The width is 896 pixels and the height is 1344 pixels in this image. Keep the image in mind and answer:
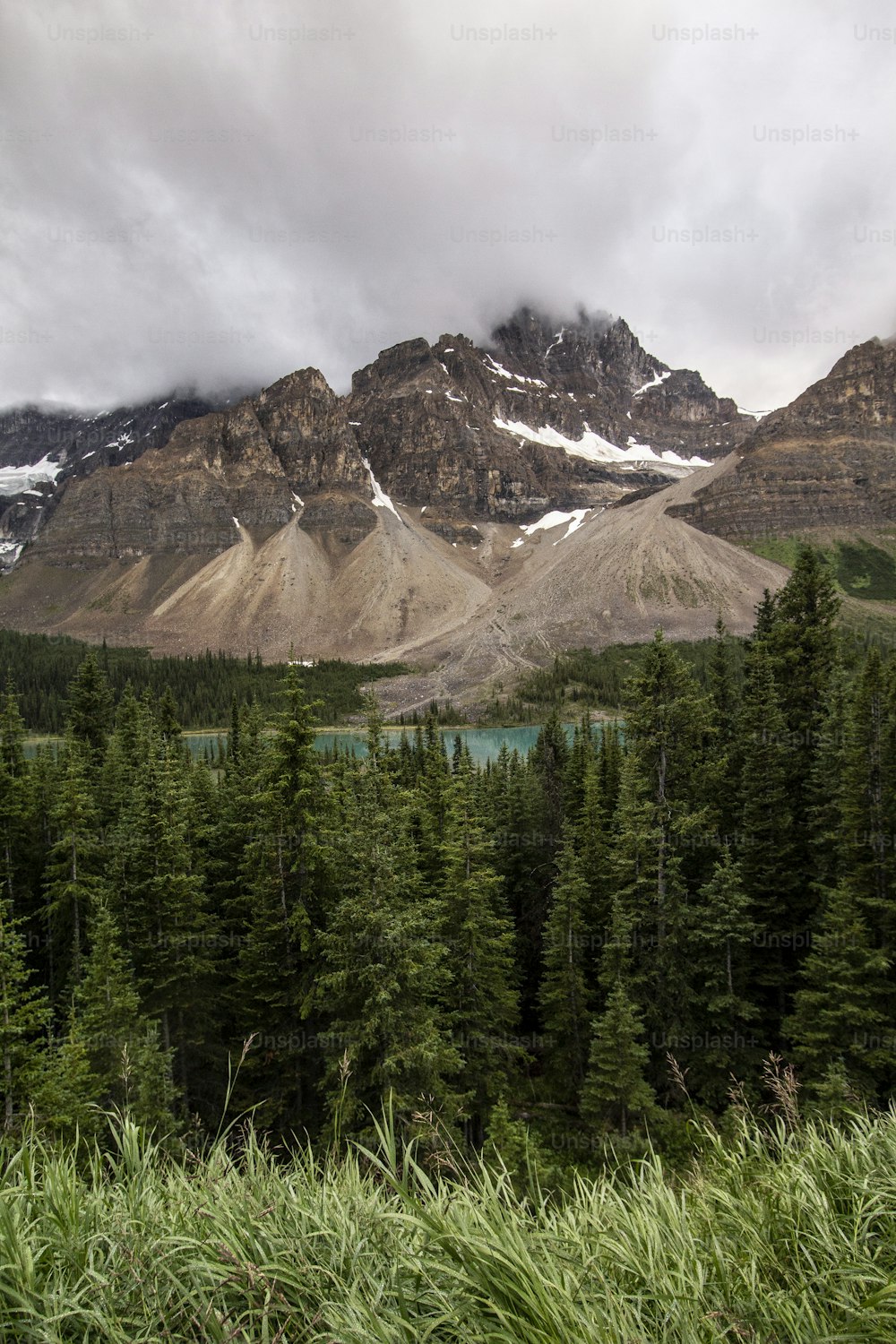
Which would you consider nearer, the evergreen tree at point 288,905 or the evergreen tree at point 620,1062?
the evergreen tree at point 288,905

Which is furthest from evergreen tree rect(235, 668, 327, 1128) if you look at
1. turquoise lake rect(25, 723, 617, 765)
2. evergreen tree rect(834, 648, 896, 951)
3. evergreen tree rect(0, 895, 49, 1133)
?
turquoise lake rect(25, 723, 617, 765)

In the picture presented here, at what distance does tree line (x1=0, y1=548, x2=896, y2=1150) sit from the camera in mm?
13453

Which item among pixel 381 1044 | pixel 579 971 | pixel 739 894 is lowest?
pixel 579 971

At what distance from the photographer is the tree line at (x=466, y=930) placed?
13.5m

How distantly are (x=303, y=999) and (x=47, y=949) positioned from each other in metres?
12.8

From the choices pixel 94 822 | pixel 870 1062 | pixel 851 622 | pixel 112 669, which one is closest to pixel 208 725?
pixel 112 669

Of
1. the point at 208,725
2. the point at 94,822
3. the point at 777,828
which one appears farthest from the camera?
the point at 208,725

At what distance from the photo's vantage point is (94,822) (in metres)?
24.2

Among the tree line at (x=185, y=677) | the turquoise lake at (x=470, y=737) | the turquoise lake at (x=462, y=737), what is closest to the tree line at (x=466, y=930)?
the turquoise lake at (x=462, y=737)

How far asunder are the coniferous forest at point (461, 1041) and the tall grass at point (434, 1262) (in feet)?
0.08

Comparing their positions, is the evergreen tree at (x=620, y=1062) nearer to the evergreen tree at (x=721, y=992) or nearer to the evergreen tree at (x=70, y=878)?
the evergreen tree at (x=721, y=992)

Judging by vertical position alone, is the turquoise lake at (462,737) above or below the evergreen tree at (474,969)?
below

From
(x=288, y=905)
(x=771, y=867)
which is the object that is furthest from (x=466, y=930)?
(x=771, y=867)

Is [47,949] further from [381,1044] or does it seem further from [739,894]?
[739,894]
